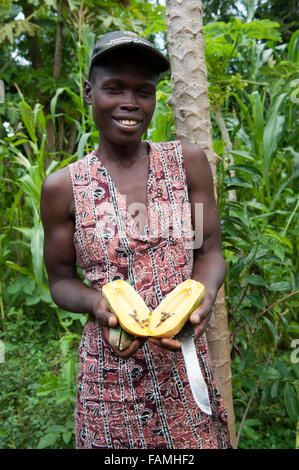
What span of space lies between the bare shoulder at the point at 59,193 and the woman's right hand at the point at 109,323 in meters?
0.26

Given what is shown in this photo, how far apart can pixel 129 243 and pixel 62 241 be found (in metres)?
0.20

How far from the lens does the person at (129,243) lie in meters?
1.01

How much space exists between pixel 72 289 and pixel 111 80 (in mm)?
527

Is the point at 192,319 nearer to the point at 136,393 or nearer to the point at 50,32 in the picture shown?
the point at 136,393

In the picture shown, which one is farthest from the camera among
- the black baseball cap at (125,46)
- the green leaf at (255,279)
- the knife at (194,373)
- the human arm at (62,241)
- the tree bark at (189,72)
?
the green leaf at (255,279)

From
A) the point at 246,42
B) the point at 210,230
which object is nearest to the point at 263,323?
the point at 210,230

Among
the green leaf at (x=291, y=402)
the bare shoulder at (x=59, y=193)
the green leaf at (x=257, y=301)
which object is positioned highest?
the bare shoulder at (x=59, y=193)

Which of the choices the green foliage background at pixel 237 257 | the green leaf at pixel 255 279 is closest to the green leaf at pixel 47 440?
the green foliage background at pixel 237 257

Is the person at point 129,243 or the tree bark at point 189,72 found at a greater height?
the tree bark at point 189,72

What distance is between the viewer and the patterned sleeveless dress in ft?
3.34

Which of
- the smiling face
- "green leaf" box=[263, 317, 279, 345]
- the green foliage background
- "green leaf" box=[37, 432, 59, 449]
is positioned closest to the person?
the smiling face

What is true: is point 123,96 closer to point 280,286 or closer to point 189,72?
point 189,72

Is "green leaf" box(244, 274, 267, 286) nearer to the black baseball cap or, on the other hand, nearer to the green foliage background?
the green foliage background

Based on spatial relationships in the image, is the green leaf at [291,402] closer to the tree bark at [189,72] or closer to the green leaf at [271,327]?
the green leaf at [271,327]
